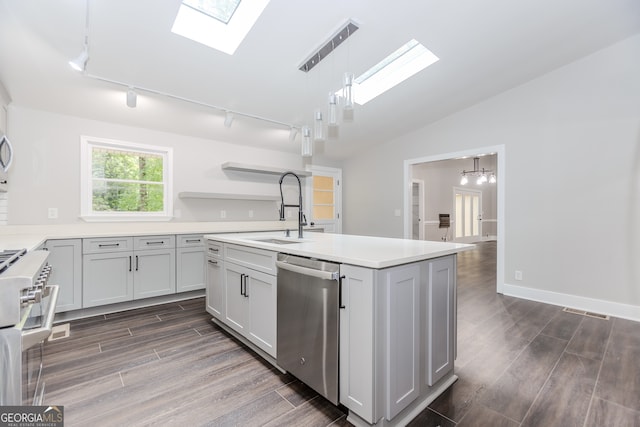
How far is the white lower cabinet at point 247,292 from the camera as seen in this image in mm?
1994

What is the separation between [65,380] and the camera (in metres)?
1.86

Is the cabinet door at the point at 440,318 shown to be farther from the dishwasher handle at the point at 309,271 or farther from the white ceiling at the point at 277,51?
the white ceiling at the point at 277,51

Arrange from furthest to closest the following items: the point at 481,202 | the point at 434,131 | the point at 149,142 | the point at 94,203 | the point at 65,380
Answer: the point at 481,202 < the point at 434,131 < the point at 149,142 < the point at 94,203 < the point at 65,380

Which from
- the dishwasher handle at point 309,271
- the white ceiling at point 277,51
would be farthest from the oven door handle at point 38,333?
the white ceiling at point 277,51

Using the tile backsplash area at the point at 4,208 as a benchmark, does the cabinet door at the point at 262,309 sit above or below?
below

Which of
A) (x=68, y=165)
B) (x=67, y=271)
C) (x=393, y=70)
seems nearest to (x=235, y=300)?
(x=67, y=271)

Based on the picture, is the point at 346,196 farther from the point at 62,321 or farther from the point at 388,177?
the point at 62,321

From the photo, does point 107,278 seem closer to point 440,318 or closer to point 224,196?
point 224,196

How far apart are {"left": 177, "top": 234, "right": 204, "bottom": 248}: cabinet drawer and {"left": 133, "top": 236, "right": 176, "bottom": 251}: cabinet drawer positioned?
8 cm

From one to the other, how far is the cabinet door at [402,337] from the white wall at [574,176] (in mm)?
2983

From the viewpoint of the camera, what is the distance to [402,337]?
1438 mm

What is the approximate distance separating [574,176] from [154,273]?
5039 millimetres

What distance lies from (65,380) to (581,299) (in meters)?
4.86

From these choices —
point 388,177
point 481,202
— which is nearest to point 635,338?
point 388,177
